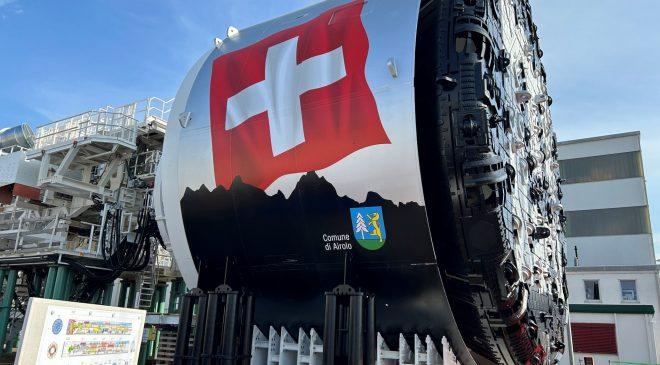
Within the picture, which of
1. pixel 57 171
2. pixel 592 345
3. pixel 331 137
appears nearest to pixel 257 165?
pixel 331 137

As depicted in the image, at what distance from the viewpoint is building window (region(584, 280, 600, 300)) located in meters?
25.6

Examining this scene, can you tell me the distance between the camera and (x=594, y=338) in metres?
24.1

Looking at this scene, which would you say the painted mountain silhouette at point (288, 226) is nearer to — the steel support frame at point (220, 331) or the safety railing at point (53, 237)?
the steel support frame at point (220, 331)

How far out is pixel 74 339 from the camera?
5461 millimetres

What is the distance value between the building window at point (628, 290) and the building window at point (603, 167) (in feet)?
22.4

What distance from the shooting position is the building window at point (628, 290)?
24.8 m

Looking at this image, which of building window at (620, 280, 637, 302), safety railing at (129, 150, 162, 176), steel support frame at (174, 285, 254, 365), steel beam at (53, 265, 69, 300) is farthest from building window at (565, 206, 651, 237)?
steel beam at (53, 265, 69, 300)

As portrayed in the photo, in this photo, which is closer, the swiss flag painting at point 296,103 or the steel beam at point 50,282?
the swiss flag painting at point 296,103

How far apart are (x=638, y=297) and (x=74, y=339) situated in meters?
26.5

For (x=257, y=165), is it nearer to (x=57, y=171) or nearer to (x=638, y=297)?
(x=57, y=171)

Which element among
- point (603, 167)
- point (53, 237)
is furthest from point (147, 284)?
point (603, 167)

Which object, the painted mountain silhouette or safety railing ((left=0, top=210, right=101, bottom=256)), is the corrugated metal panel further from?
safety railing ((left=0, top=210, right=101, bottom=256))

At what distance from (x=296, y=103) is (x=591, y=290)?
23.9 metres

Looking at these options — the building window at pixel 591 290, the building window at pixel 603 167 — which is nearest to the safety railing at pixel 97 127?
the building window at pixel 591 290
